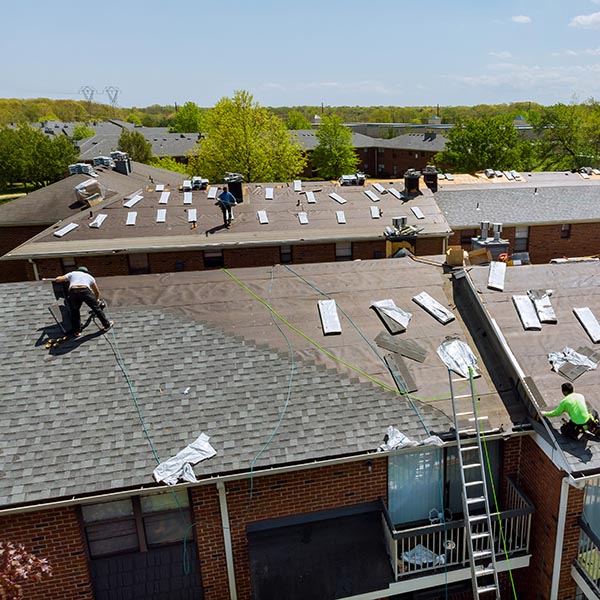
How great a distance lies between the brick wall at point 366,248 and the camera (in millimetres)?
21172

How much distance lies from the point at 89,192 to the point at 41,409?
61.7 ft

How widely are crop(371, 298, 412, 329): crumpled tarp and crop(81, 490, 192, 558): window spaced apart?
17.8 ft

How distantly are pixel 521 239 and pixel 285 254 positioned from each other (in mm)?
13295

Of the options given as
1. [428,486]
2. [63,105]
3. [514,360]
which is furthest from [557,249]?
[63,105]

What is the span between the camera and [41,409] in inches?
328

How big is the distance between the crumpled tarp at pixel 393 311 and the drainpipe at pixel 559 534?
4064 millimetres

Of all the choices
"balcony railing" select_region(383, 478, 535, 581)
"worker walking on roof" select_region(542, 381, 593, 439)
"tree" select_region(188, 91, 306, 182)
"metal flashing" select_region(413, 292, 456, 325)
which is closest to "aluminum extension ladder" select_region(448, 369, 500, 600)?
"balcony railing" select_region(383, 478, 535, 581)

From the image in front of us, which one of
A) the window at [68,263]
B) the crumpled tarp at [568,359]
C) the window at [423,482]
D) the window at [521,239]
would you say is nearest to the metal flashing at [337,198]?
the window at [521,239]

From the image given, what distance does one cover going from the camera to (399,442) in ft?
26.4

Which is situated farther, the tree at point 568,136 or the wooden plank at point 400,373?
the tree at point 568,136

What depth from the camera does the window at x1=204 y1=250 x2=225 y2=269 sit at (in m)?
20.6

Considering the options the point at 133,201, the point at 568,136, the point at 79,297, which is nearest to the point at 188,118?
the point at 568,136

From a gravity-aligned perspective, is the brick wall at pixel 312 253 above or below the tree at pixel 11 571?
above

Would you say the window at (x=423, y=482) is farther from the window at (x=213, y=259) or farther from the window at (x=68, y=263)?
the window at (x=68, y=263)
